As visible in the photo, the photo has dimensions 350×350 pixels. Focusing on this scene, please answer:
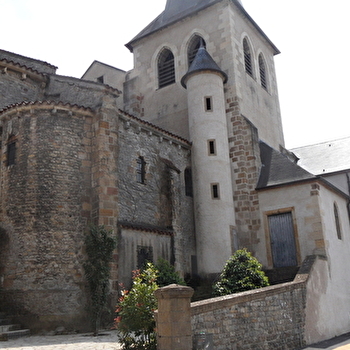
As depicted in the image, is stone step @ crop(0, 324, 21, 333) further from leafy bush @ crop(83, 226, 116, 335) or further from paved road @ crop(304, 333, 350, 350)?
paved road @ crop(304, 333, 350, 350)

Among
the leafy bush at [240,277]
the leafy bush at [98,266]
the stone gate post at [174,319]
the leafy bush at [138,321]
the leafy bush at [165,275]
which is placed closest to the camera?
the stone gate post at [174,319]

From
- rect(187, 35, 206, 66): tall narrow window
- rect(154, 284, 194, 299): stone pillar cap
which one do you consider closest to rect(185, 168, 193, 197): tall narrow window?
rect(187, 35, 206, 66): tall narrow window

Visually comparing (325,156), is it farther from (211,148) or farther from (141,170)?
(141,170)

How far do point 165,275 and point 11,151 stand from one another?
6445 mm

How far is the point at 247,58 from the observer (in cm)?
2291

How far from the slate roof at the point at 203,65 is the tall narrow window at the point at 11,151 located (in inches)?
342

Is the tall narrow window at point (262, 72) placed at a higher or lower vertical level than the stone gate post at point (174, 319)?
higher

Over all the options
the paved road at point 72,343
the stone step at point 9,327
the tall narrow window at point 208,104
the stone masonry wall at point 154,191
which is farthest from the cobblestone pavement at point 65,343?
the tall narrow window at point 208,104

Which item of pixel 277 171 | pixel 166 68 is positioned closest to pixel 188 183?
pixel 277 171

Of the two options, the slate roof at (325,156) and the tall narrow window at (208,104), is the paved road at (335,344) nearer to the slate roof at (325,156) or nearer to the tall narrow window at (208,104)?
the tall narrow window at (208,104)

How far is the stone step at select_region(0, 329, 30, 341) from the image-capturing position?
1114 cm

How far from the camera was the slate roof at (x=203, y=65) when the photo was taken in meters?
19.6

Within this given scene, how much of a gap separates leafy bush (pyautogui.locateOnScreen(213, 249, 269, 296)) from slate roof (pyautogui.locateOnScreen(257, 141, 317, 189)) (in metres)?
5.12

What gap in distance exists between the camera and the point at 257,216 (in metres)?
18.4
